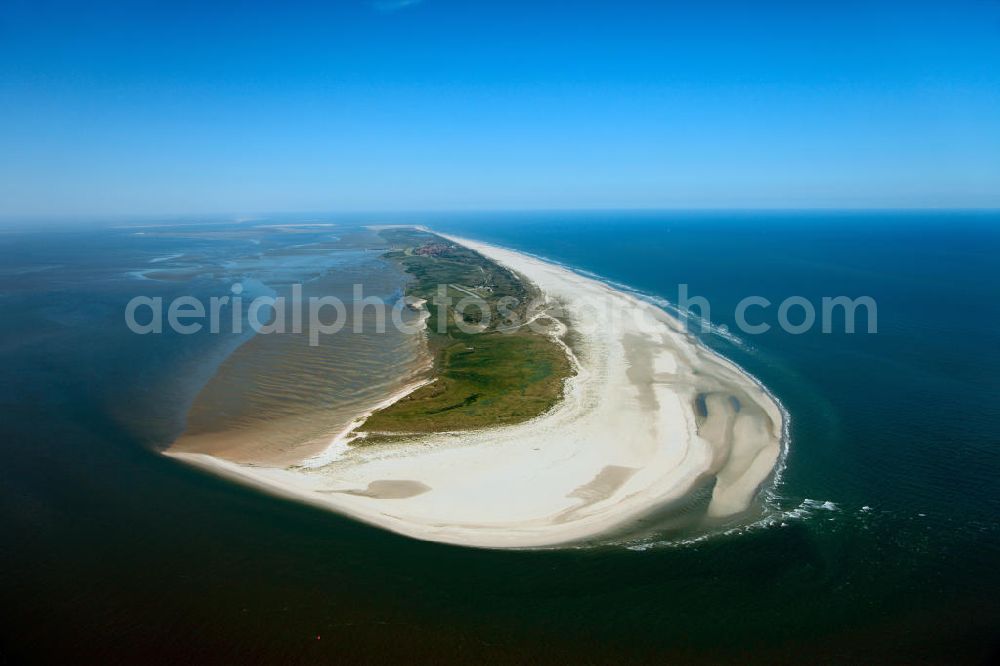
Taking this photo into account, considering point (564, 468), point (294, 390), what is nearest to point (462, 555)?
point (564, 468)

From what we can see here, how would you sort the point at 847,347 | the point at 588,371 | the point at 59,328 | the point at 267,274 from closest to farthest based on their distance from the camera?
the point at 588,371, the point at 847,347, the point at 59,328, the point at 267,274

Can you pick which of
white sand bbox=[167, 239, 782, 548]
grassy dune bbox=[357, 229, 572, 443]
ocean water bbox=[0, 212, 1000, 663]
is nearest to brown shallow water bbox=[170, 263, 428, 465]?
ocean water bbox=[0, 212, 1000, 663]

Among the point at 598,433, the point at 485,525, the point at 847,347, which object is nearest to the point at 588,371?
the point at 598,433

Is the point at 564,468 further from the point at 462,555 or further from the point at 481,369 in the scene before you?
the point at 481,369

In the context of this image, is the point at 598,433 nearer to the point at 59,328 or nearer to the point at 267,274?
the point at 59,328

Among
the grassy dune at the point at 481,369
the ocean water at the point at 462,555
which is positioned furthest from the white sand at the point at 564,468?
the grassy dune at the point at 481,369

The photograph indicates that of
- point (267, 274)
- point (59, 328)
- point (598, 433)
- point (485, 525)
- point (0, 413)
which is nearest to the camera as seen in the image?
point (485, 525)
